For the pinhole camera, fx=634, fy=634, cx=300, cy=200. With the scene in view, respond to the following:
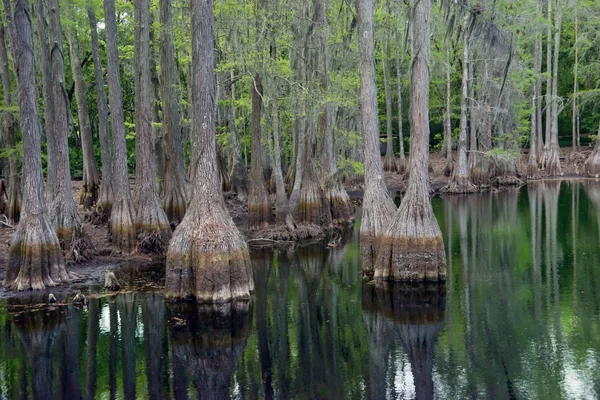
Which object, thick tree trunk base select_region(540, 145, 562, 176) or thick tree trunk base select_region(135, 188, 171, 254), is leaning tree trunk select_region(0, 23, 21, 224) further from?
thick tree trunk base select_region(540, 145, 562, 176)

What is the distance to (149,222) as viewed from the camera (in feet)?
57.2

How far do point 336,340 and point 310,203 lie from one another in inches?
430

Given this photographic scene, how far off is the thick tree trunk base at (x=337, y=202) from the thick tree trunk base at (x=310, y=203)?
5.43ft

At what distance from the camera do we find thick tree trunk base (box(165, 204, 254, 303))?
12.6 m

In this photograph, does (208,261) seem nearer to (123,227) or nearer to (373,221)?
(373,221)

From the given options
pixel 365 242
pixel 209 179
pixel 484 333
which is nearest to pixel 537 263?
pixel 365 242

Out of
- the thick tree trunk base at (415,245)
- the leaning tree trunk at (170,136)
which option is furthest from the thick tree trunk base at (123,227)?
the thick tree trunk base at (415,245)

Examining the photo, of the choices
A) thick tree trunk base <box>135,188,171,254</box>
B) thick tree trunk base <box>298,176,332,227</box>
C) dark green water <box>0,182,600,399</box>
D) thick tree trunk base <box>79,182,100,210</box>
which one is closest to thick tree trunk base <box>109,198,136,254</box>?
thick tree trunk base <box>135,188,171,254</box>

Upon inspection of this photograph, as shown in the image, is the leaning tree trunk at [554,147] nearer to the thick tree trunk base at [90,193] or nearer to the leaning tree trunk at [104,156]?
the thick tree trunk base at [90,193]

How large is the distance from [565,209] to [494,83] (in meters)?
10.5

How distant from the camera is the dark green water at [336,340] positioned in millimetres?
8656

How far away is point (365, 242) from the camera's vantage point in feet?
47.9

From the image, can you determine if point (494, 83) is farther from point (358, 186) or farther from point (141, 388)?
point (141, 388)

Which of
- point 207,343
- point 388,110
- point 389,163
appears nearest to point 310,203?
point 207,343
